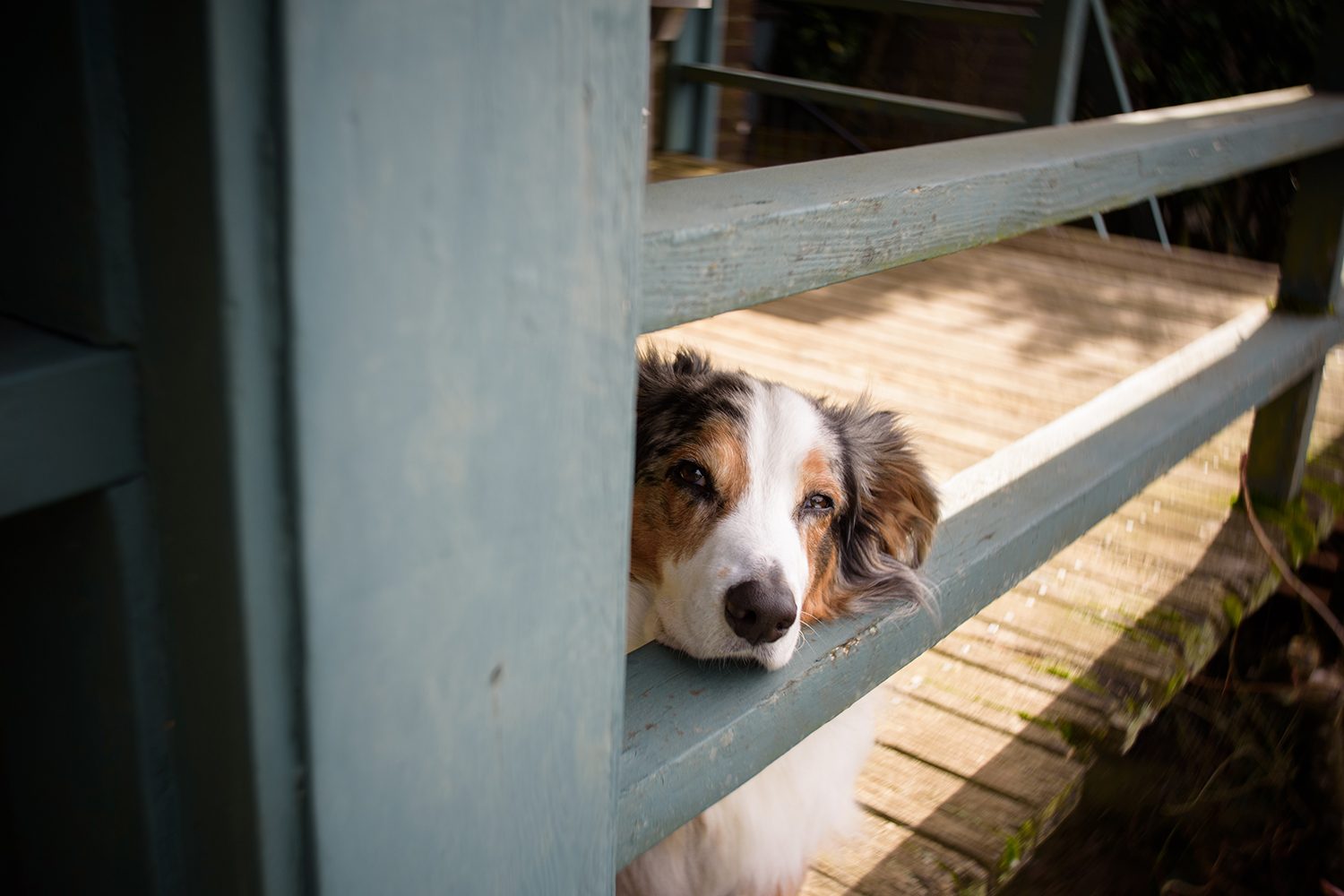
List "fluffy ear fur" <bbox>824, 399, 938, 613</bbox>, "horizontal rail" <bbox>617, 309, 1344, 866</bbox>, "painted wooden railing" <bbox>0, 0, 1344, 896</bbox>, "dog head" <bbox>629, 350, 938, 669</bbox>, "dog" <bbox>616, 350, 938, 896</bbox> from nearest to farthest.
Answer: "painted wooden railing" <bbox>0, 0, 1344, 896</bbox>
"horizontal rail" <bbox>617, 309, 1344, 866</bbox>
"dog head" <bbox>629, 350, 938, 669</bbox>
"dog" <bbox>616, 350, 938, 896</bbox>
"fluffy ear fur" <bbox>824, 399, 938, 613</bbox>

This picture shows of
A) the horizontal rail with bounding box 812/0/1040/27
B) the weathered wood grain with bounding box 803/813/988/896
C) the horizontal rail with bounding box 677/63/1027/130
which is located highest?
the horizontal rail with bounding box 812/0/1040/27

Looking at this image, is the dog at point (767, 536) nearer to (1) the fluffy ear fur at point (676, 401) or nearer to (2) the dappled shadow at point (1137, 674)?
(1) the fluffy ear fur at point (676, 401)

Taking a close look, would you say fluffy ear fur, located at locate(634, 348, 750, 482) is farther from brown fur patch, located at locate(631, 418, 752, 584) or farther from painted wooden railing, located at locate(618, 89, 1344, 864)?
painted wooden railing, located at locate(618, 89, 1344, 864)

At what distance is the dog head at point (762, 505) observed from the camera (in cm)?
135

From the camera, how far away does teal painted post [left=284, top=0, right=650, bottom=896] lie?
1.45 feet

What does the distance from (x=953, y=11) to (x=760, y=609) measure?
5108mm

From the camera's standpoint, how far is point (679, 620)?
1.25 metres

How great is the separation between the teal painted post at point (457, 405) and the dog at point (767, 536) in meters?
0.77

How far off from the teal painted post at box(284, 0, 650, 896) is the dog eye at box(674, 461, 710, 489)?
92cm

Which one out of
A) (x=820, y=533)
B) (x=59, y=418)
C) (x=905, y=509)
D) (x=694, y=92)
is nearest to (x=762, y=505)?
(x=820, y=533)

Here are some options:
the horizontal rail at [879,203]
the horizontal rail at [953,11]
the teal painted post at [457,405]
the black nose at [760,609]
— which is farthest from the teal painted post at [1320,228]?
the teal painted post at [457,405]

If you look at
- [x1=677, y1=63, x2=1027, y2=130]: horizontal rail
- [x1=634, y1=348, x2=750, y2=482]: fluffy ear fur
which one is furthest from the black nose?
[x1=677, y1=63, x2=1027, y2=130]: horizontal rail

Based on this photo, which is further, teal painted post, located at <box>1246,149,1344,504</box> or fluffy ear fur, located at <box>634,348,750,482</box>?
teal painted post, located at <box>1246,149,1344,504</box>

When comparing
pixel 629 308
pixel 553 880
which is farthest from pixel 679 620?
pixel 629 308
